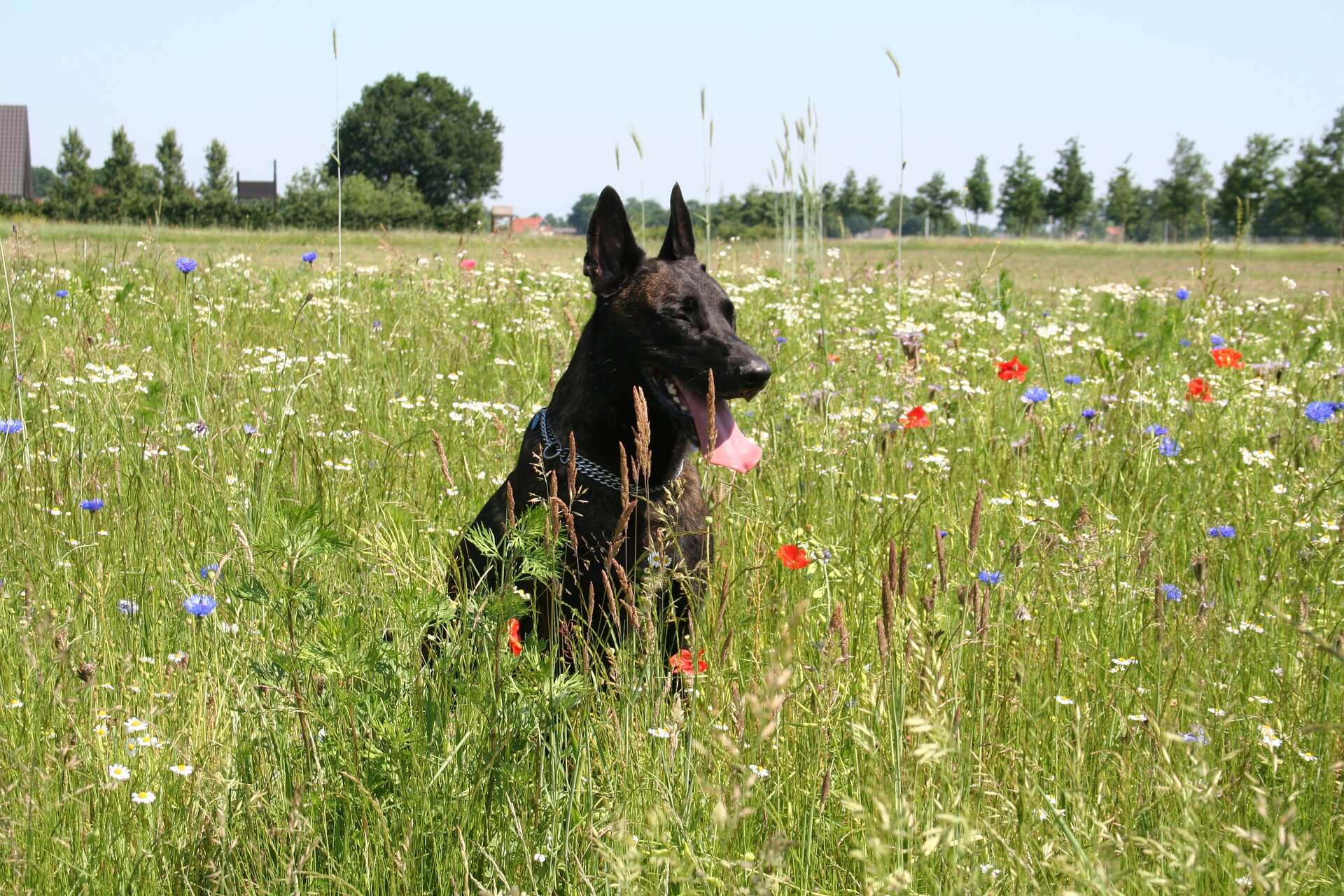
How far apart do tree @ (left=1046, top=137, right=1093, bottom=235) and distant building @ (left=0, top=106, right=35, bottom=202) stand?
6873 centimetres

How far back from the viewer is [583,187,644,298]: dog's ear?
3.73 m

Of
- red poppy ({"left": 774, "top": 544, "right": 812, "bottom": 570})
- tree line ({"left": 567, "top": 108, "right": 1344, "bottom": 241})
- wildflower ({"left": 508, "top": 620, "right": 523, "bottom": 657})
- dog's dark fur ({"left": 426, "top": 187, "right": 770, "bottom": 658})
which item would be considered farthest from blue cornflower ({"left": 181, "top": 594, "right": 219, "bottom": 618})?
tree line ({"left": 567, "top": 108, "right": 1344, "bottom": 241})

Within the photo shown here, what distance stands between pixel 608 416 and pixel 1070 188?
74.3 metres

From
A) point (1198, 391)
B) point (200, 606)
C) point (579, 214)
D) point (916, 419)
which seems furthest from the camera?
point (579, 214)

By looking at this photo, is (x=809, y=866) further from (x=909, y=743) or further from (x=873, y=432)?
(x=873, y=432)

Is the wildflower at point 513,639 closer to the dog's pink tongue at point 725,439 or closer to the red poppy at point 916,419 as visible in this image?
the dog's pink tongue at point 725,439

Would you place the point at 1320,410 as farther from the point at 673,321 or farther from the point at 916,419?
the point at 673,321

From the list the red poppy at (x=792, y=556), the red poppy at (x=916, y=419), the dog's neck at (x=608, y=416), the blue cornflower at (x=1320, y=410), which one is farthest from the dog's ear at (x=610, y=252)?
the blue cornflower at (x=1320, y=410)

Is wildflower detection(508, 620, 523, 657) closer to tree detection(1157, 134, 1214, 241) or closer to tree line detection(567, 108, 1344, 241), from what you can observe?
tree line detection(567, 108, 1344, 241)

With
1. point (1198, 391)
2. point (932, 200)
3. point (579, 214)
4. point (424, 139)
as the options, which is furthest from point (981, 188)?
point (579, 214)

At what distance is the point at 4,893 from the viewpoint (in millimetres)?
1649

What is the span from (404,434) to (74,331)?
6.80ft

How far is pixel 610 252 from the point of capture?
3789 mm

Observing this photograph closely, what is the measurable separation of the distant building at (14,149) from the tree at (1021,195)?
212 ft
